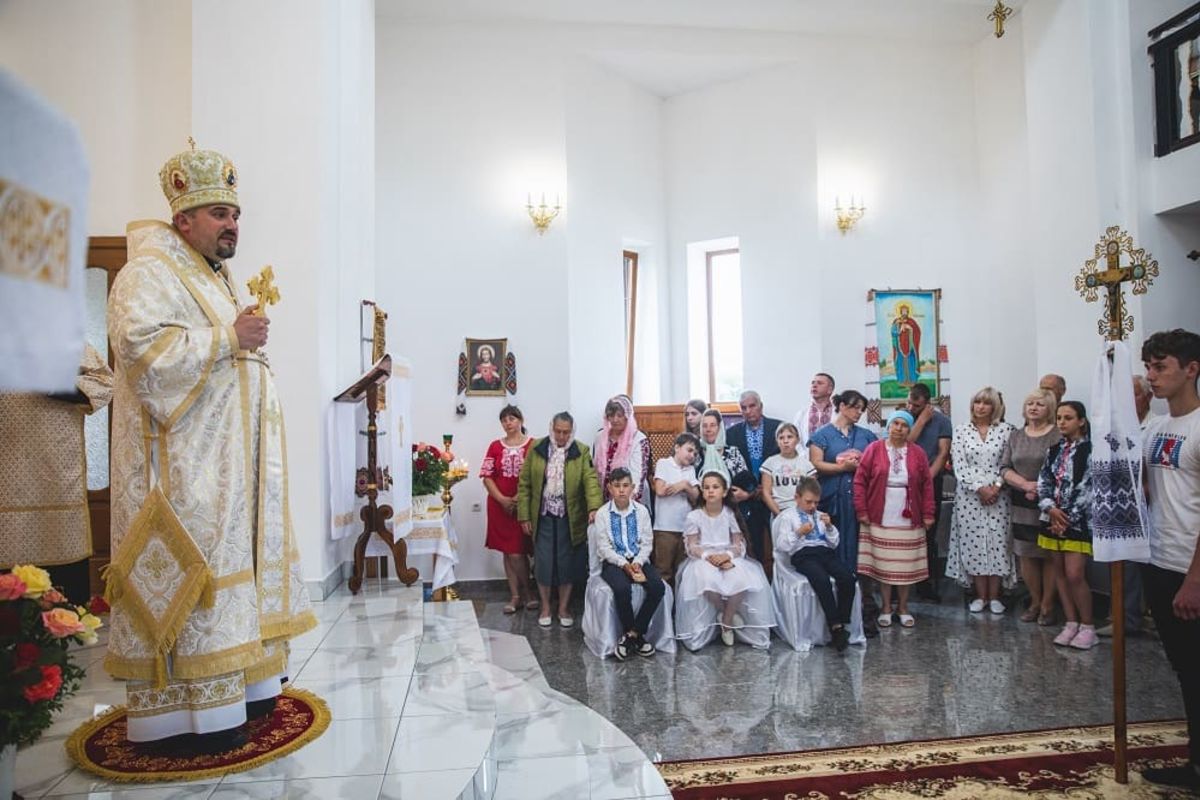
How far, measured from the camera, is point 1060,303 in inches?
297

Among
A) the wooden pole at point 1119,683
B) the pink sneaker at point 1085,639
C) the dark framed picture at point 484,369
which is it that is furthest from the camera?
the dark framed picture at point 484,369

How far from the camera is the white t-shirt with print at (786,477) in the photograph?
21.9ft

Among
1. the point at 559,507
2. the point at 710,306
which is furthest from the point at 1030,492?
the point at 710,306

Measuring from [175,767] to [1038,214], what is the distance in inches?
322

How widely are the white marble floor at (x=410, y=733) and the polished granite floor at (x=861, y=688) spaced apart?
468mm

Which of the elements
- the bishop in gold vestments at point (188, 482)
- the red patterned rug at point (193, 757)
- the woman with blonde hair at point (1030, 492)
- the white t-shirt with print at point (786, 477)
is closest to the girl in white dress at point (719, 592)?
the white t-shirt with print at point (786, 477)

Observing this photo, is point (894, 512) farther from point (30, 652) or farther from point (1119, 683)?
point (30, 652)

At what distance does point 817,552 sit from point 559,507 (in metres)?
2.13

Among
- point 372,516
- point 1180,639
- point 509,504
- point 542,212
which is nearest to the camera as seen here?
point 1180,639

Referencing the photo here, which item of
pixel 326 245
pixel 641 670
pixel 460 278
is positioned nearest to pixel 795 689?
pixel 641 670

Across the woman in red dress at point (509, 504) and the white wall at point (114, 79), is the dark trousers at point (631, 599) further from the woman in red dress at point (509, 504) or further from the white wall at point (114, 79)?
the white wall at point (114, 79)

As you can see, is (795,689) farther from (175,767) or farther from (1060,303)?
(1060,303)

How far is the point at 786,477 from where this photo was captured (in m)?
6.71

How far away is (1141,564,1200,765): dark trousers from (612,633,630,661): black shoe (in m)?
3.19
